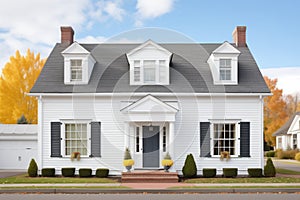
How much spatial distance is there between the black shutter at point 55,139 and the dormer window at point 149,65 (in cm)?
451

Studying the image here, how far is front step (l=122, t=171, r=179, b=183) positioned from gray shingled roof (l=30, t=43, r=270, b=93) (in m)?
4.45

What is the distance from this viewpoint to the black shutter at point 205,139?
74.0 feet

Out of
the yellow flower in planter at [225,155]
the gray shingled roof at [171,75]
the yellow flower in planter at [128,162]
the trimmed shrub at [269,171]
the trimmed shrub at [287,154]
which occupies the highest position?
the gray shingled roof at [171,75]

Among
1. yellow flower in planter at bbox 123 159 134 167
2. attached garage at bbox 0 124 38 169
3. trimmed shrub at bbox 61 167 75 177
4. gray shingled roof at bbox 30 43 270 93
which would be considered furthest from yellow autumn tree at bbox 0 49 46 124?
yellow flower in planter at bbox 123 159 134 167

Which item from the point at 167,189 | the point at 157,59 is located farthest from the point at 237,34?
the point at 167,189

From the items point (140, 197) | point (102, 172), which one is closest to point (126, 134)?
point (102, 172)

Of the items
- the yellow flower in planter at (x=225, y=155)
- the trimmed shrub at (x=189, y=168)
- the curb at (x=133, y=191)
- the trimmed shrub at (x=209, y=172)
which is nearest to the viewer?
the curb at (x=133, y=191)

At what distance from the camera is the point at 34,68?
43.5 metres

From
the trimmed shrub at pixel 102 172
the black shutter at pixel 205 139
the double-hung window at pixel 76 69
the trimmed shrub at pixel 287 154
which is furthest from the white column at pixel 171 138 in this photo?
the trimmed shrub at pixel 287 154

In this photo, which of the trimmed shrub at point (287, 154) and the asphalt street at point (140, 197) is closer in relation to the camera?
the asphalt street at point (140, 197)

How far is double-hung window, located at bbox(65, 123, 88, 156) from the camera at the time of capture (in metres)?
22.7

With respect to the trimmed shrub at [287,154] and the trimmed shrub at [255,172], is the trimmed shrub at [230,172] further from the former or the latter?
the trimmed shrub at [287,154]

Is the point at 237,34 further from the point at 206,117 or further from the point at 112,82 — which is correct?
the point at 112,82

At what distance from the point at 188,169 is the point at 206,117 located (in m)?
2.97
